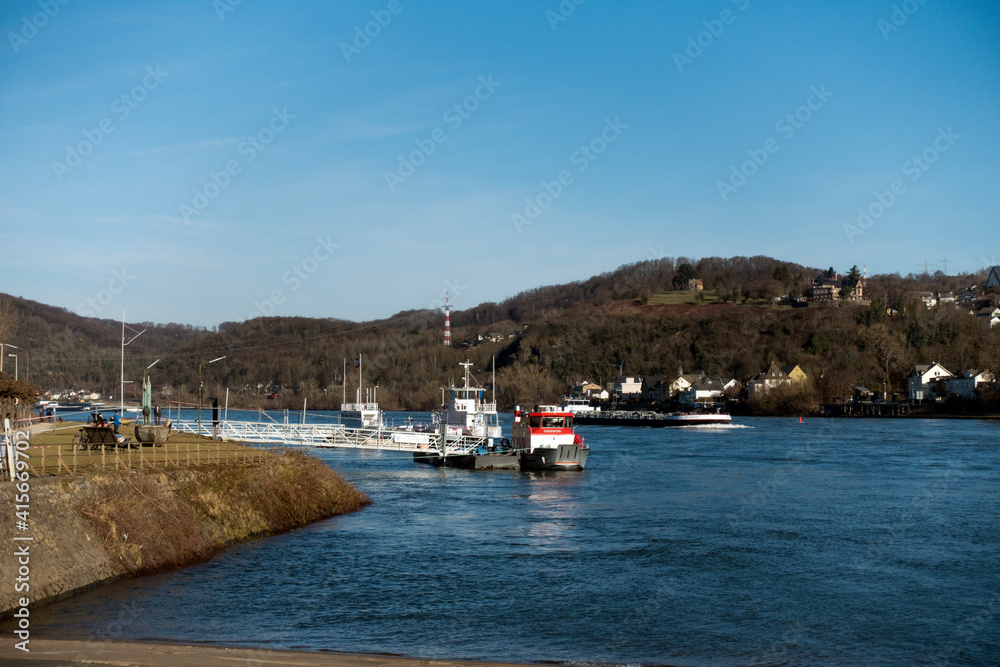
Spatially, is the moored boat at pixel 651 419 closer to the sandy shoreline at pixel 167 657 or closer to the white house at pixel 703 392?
the white house at pixel 703 392

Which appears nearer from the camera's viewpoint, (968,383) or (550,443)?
(550,443)

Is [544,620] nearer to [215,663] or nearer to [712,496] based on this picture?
[215,663]

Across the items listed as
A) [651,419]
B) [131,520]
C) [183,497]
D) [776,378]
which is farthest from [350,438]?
[776,378]

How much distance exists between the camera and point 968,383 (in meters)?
141

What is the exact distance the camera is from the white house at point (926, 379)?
15000 cm

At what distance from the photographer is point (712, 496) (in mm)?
42594

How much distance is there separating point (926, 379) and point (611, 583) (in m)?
146

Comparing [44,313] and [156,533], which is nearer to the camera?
[156,533]

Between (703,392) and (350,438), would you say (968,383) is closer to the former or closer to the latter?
(703,392)

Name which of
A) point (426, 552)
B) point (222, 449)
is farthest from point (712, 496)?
point (222, 449)

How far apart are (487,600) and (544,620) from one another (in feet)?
7.06

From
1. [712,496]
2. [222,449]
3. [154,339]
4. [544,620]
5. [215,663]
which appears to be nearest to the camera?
[215,663]

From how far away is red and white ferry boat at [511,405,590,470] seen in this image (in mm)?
56062

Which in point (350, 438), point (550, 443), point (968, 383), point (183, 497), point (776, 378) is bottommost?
point (550, 443)
